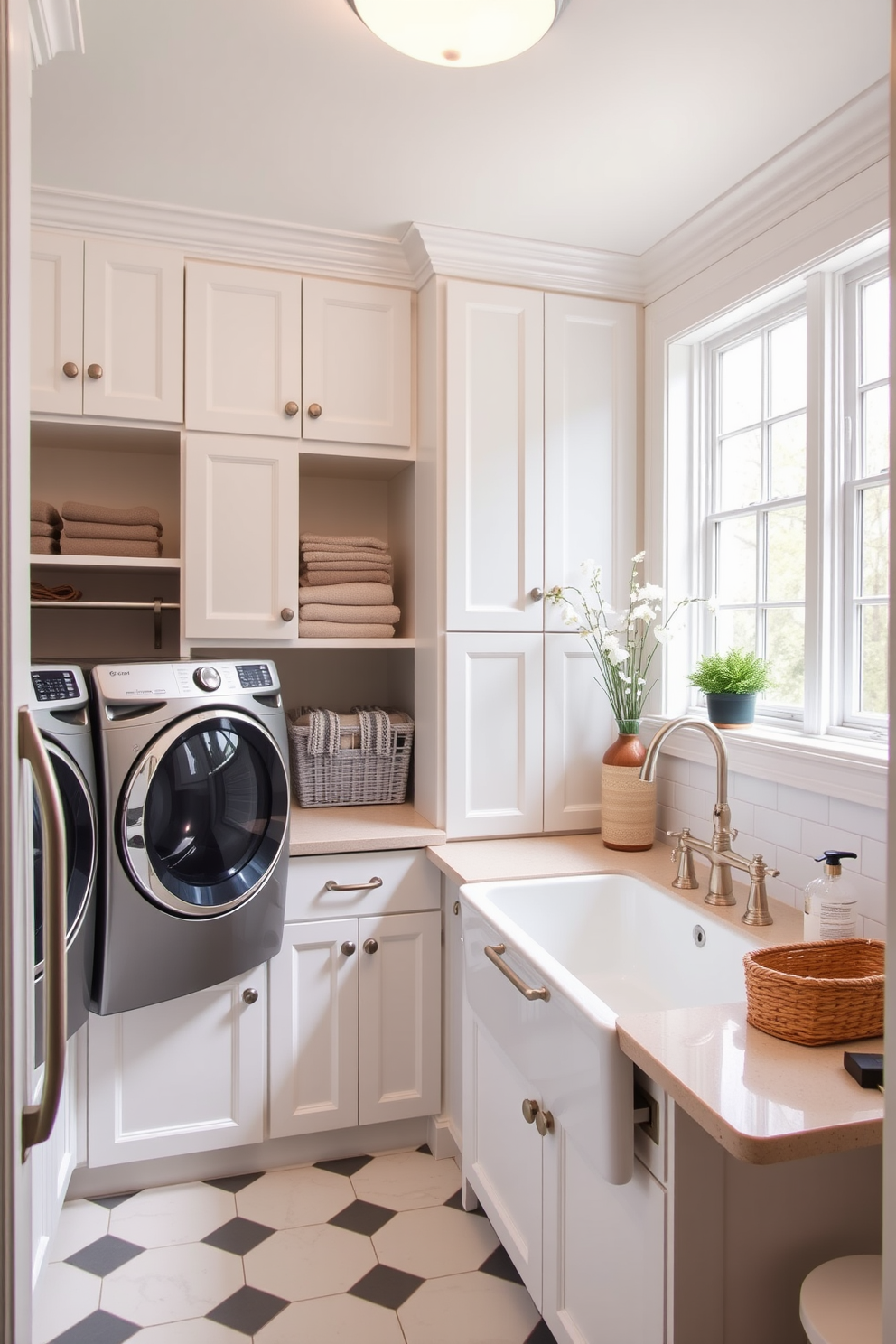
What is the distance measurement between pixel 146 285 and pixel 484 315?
0.92 meters

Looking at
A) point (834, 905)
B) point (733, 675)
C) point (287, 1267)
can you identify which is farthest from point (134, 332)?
point (287, 1267)

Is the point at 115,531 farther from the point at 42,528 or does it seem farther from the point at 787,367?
the point at 787,367

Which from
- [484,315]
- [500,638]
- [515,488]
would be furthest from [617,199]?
[500,638]

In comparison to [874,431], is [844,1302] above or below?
below

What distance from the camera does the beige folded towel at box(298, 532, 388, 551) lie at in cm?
268

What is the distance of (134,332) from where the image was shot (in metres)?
2.38

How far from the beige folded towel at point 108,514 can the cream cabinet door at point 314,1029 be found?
1.19 meters

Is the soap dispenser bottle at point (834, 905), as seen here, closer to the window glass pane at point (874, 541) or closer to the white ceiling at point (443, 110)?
the window glass pane at point (874, 541)

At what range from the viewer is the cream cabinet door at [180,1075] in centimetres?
220

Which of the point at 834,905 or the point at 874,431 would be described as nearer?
the point at 834,905

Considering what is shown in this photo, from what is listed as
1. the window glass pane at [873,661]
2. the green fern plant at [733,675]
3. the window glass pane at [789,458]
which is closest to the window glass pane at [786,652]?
the green fern plant at [733,675]

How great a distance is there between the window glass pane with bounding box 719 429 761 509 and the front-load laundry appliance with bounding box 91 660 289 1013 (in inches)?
52.7

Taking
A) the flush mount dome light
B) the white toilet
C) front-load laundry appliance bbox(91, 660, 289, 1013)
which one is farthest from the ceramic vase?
the flush mount dome light

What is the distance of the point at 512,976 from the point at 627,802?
2.68ft
